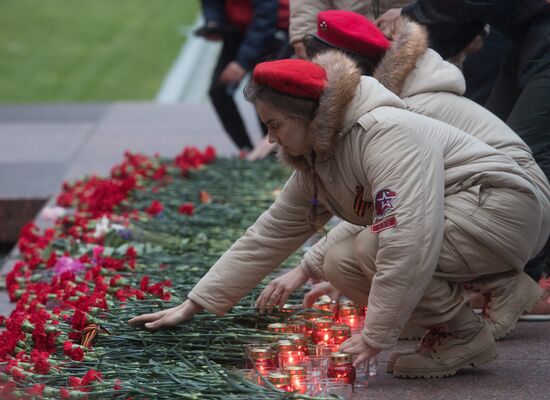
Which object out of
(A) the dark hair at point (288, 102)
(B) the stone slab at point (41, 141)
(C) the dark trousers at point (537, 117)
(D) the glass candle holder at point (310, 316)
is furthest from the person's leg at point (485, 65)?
(B) the stone slab at point (41, 141)

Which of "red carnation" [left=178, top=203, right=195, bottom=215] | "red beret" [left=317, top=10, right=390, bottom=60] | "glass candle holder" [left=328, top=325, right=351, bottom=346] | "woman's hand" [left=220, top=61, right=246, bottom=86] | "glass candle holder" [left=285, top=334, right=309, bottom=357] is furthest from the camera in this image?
"woman's hand" [left=220, top=61, right=246, bottom=86]

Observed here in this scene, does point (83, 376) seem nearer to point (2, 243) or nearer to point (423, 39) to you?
point (423, 39)

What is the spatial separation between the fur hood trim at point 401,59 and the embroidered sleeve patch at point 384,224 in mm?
737

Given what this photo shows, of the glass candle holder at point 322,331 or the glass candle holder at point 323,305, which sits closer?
the glass candle holder at point 322,331

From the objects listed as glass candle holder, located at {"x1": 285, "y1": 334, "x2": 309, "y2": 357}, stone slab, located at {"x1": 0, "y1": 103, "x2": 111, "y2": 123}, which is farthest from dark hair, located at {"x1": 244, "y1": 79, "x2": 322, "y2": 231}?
stone slab, located at {"x1": 0, "y1": 103, "x2": 111, "y2": 123}

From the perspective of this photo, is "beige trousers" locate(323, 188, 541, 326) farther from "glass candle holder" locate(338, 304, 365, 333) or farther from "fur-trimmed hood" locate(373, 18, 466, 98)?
"fur-trimmed hood" locate(373, 18, 466, 98)

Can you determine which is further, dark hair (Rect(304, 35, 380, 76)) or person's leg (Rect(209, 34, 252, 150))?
person's leg (Rect(209, 34, 252, 150))

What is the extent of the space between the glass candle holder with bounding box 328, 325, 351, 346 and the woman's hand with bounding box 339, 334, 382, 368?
239 millimetres

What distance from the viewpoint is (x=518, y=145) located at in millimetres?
3838

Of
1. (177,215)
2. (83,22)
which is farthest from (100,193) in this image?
(83,22)

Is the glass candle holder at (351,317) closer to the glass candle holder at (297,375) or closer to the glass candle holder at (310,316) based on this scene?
the glass candle holder at (310,316)

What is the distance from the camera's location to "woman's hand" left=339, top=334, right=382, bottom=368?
11.3ft

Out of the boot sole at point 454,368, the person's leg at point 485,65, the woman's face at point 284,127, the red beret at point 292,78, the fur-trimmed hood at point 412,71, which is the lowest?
the person's leg at point 485,65

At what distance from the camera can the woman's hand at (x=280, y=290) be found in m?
3.96
